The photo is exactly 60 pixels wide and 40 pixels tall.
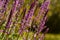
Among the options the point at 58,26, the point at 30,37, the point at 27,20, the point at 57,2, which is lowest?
the point at 58,26

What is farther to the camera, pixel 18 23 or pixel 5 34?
pixel 18 23

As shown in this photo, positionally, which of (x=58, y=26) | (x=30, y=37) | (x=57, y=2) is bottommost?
(x=58, y=26)

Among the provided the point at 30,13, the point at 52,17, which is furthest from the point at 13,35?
the point at 52,17

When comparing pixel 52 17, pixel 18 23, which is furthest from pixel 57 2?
pixel 18 23

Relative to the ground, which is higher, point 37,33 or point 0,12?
point 0,12

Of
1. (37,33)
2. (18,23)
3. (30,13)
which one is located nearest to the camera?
(30,13)

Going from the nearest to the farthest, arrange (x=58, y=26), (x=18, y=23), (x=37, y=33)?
(x=37, y=33), (x=18, y=23), (x=58, y=26)

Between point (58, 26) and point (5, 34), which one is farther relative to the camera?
point (58, 26)

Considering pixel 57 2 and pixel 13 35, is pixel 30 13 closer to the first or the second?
pixel 13 35

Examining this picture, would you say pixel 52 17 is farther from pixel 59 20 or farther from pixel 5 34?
pixel 5 34
